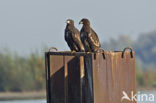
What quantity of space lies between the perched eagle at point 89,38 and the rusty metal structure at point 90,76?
65 cm

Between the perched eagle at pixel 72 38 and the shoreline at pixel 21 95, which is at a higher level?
the perched eagle at pixel 72 38

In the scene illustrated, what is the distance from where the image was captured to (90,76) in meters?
10.5

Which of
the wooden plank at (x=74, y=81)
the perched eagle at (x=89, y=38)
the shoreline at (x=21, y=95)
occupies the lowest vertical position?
the shoreline at (x=21, y=95)

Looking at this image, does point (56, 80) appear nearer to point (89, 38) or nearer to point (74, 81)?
point (74, 81)

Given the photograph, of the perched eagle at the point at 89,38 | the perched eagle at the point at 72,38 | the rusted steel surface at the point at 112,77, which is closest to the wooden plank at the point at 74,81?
the perched eagle at the point at 89,38

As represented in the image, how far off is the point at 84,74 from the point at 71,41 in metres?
3.38

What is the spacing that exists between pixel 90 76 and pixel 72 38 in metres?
3.83

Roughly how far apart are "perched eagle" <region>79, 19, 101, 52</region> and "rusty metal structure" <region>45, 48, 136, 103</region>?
651 millimetres

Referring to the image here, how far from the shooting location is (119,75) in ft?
35.2

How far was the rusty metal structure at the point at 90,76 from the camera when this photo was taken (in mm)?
10469

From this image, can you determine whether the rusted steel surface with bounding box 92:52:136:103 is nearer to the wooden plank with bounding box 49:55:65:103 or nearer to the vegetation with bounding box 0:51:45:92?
the wooden plank with bounding box 49:55:65:103

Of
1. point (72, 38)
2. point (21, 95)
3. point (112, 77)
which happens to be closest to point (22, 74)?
point (21, 95)

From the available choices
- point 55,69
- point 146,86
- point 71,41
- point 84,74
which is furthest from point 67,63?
point 146,86

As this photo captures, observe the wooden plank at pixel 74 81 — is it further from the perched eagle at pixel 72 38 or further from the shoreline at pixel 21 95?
the shoreline at pixel 21 95
